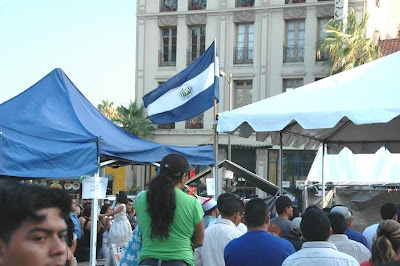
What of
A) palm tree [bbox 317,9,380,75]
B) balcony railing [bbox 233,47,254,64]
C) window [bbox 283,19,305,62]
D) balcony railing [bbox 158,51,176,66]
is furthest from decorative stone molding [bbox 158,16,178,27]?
palm tree [bbox 317,9,380,75]

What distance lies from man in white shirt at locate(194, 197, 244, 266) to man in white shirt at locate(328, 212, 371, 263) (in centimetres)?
96

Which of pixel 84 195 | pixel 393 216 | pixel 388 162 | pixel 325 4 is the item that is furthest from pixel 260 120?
pixel 325 4

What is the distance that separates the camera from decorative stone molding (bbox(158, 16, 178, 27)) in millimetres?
37844

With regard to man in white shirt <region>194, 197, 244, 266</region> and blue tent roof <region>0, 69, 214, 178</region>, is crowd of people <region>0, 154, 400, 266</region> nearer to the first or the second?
man in white shirt <region>194, 197, 244, 266</region>

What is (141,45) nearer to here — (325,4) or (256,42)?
(256,42)

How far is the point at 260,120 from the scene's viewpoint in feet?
27.7

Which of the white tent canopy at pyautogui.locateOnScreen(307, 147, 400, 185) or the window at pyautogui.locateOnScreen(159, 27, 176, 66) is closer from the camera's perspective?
the white tent canopy at pyautogui.locateOnScreen(307, 147, 400, 185)

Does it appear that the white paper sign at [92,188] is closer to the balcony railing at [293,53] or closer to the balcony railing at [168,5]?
the balcony railing at [293,53]

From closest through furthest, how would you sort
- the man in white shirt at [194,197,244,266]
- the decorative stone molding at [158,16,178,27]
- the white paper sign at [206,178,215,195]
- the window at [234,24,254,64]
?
the man in white shirt at [194,197,244,266] → the white paper sign at [206,178,215,195] → the window at [234,24,254,64] → the decorative stone molding at [158,16,178,27]

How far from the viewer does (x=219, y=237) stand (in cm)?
639

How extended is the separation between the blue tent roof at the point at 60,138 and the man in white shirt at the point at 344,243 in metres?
4.29

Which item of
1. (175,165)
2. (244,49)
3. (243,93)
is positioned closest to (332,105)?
(175,165)

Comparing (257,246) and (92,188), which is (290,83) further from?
(257,246)

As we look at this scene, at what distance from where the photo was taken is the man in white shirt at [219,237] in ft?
20.9
